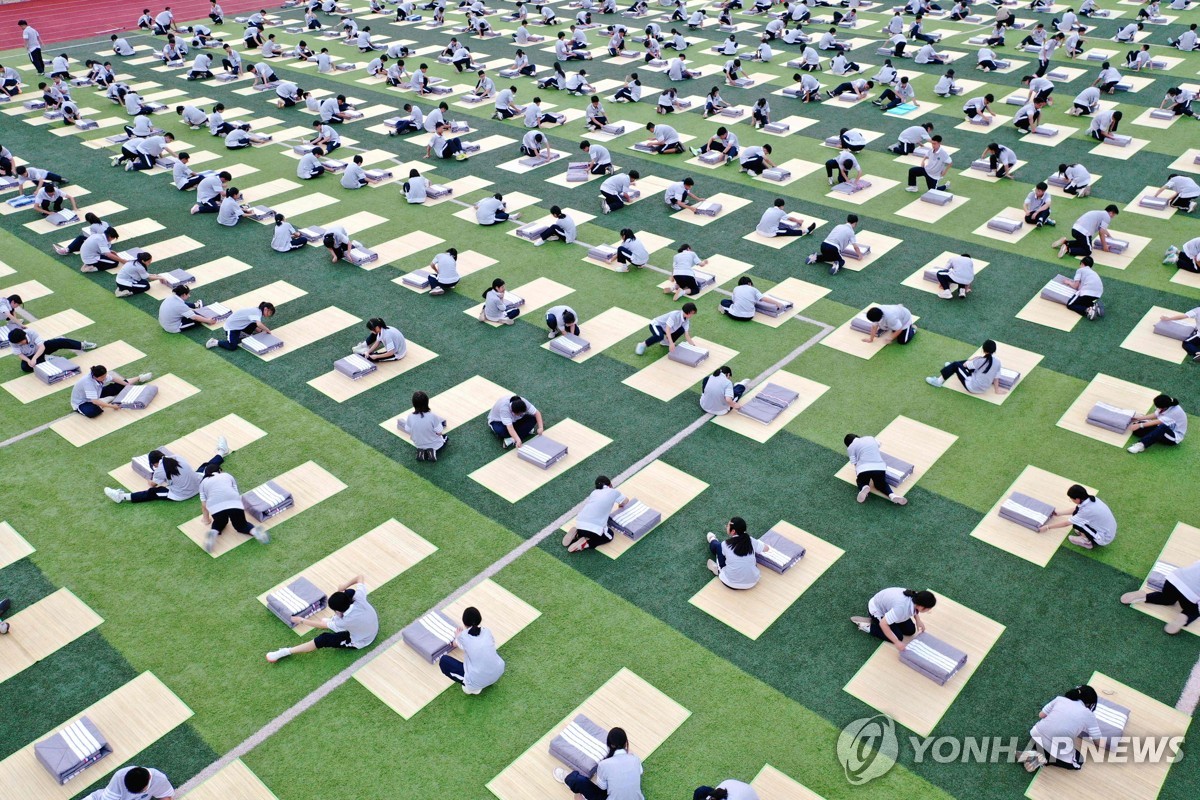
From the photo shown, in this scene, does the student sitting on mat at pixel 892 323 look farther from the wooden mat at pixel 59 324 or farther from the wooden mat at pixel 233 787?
the wooden mat at pixel 59 324

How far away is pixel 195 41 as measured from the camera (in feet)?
132

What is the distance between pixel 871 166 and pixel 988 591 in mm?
17137

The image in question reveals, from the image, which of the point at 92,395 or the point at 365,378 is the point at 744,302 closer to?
the point at 365,378

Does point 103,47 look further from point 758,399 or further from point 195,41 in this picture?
point 758,399

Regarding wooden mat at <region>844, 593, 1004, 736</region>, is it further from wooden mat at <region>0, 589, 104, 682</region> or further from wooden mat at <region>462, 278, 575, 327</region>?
wooden mat at <region>462, 278, 575, 327</region>

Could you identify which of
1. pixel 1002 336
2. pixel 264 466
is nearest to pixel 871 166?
pixel 1002 336

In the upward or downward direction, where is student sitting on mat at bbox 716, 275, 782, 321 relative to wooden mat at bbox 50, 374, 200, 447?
upward

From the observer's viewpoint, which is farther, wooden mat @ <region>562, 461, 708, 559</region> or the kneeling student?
wooden mat @ <region>562, 461, 708, 559</region>

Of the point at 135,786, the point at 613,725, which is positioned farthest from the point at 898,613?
the point at 135,786

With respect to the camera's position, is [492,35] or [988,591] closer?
[988,591]

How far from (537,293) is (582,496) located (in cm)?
704

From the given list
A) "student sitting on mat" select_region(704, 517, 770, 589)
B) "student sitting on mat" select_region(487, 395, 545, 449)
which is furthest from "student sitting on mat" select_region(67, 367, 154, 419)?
"student sitting on mat" select_region(704, 517, 770, 589)

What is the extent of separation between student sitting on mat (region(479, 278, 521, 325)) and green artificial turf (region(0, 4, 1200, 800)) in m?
0.37

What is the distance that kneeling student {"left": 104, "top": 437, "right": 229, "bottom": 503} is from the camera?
41.3 ft
